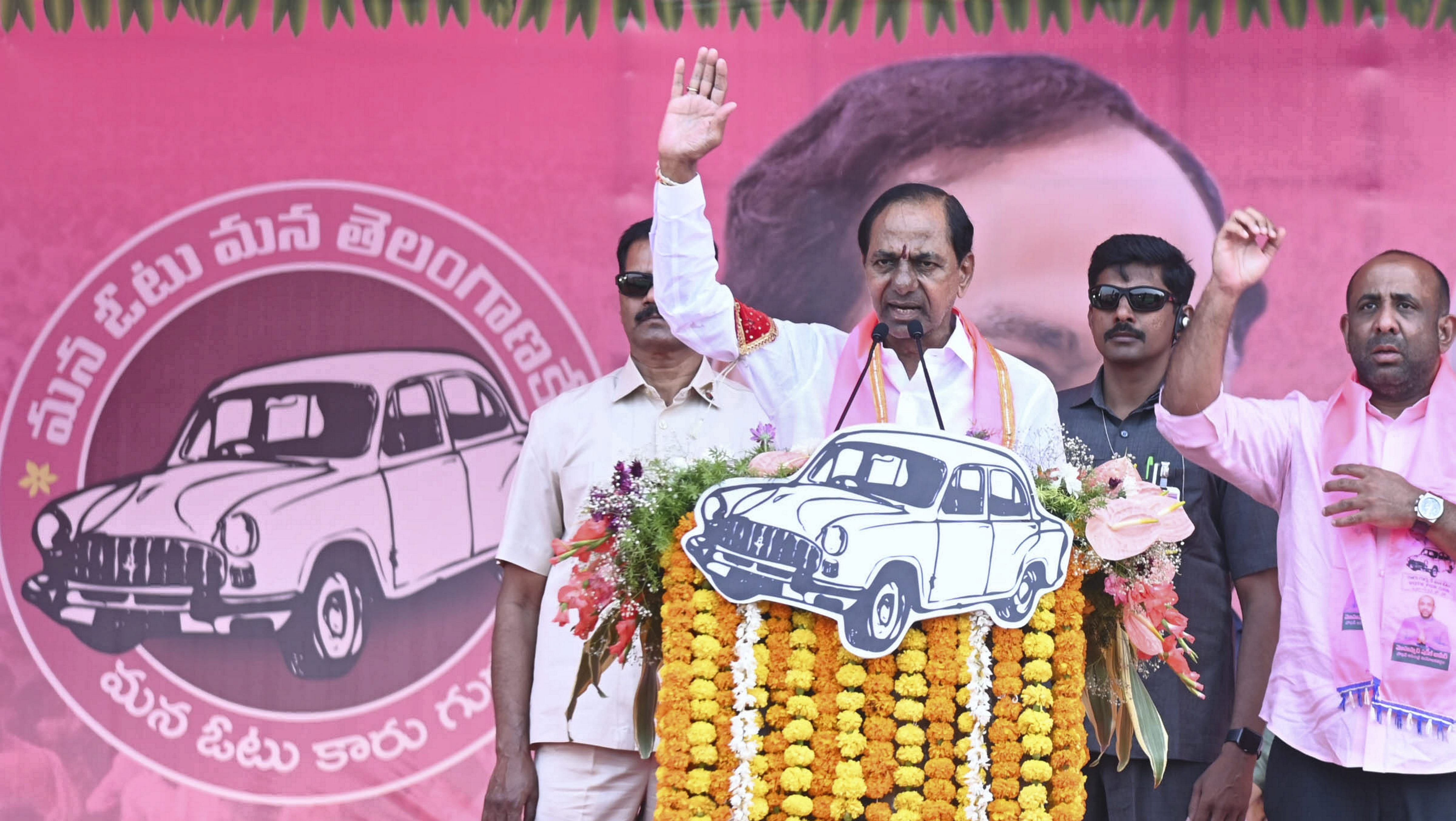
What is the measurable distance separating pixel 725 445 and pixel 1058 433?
49.9 inches

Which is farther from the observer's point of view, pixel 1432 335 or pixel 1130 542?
pixel 1432 335

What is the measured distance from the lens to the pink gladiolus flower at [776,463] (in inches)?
107

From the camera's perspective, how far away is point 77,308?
5062 millimetres

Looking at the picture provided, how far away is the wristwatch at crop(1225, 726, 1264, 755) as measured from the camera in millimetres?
3869

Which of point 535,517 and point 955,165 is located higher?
point 955,165

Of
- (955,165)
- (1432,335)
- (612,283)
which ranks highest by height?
(955,165)

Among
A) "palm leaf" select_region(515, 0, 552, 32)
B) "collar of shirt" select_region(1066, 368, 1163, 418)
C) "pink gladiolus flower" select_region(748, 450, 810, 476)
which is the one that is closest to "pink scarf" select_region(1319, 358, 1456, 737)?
"collar of shirt" select_region(1066, 368, 1163, 418)

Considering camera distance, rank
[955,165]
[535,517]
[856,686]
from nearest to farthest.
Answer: [856,686]
[535,517]
[955,165]

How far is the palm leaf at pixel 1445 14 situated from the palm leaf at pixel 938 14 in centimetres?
160

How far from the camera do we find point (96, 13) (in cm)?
508

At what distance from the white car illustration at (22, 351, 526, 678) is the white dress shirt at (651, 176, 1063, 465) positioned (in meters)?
1.93

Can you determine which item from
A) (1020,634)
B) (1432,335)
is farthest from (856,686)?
(1432,335)

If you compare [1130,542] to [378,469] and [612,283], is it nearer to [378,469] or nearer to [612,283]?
[612,283]

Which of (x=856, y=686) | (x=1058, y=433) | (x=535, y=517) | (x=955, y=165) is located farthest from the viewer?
(x=955, y=165)
